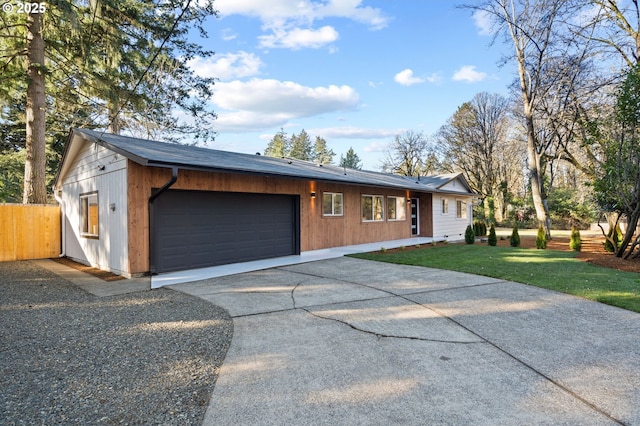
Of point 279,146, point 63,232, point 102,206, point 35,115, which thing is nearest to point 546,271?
point 102,206

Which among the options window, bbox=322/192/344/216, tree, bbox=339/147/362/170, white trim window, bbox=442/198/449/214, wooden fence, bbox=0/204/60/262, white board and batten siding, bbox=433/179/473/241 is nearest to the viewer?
wooden fence, bbox=0/204/60/262

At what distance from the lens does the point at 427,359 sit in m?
3.27

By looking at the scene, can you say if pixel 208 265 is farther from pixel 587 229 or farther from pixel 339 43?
pixel 587 229

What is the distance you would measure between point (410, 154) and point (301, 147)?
923 inches

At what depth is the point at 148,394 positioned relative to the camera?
8.90 feet

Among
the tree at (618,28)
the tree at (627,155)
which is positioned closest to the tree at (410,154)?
the tree at (618,28)

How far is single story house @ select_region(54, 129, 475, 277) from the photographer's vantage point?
7.62m

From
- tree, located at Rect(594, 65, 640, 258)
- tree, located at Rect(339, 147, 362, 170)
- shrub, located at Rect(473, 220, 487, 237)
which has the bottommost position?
shrub, located at Rect(473, 220, 487, 237)

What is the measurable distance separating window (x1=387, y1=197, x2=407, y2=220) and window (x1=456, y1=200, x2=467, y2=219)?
488 cm

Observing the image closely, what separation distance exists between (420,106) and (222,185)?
567 inches

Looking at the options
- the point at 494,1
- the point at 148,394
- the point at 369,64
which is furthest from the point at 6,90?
the point at 494,1

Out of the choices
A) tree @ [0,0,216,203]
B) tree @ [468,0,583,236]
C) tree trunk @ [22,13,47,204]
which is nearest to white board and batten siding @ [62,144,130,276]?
tree trunk @ [22,13,47,204]

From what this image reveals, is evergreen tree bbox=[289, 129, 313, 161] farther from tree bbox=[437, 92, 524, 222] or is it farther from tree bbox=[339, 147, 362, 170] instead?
tree bbox=[437, 92, 524, 222]

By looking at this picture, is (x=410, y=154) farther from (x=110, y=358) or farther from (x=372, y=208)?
(x=110, y=358)
